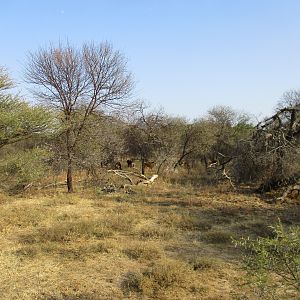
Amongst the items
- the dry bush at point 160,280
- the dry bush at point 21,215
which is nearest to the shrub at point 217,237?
the dry bush at point 160,280

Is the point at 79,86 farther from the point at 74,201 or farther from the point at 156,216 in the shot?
the point at 156,216

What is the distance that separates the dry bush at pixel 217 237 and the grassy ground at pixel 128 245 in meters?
0.02

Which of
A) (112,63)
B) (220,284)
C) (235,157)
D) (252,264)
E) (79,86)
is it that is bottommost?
(220,284)

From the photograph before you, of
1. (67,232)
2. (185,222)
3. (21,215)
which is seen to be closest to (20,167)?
(67,232)

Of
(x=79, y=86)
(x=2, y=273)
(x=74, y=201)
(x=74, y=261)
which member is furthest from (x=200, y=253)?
(x=79, y=86)

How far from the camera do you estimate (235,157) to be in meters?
15.8

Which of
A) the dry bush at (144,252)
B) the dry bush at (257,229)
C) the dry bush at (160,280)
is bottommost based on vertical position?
the dry bush at (160,280)

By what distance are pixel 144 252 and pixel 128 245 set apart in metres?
0.68

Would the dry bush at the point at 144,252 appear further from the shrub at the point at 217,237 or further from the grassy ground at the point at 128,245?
the shrub at the point at 217,237

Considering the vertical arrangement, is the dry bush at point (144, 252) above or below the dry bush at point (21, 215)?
below

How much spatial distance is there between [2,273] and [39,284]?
94cm

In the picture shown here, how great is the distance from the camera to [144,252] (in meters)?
7.73

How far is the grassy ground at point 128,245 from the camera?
607 centimetres

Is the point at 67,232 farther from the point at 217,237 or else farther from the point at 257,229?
the point at 257,229
